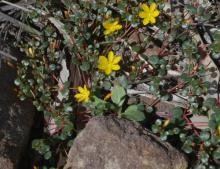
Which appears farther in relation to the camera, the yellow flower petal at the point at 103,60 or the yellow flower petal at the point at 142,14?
the yellow flower petal at the point at 142,14

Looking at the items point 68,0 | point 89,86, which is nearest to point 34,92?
point 89,86

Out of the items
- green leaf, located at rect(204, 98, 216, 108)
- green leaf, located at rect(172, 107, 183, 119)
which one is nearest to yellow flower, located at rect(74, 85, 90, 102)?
green leaf, located at rect(172, 107, 183, 119)

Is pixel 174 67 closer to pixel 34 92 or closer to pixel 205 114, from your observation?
pixel 205 114

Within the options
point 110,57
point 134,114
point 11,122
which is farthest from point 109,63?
point 11,122

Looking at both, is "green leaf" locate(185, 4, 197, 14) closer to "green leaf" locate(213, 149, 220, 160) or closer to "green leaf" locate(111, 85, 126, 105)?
"green leaf" locate(111, 85, 126, 105)

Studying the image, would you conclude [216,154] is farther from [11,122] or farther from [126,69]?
[11,122]

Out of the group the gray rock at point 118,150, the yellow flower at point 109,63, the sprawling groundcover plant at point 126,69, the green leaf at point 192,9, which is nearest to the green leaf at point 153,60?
the sprawling groundcover plant at point 126,69

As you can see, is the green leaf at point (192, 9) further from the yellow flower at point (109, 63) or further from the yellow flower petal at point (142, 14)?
the yellow flower at point (109, 63)
